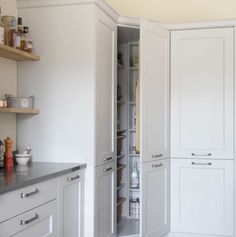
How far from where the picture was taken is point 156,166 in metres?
3.23

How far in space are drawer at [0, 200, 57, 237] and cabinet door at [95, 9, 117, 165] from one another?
0.63 metres

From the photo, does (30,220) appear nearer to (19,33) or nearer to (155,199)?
(19,33)

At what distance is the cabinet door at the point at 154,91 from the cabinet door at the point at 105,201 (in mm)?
317

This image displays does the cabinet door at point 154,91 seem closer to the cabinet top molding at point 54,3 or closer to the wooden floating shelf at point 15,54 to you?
the cabinet top molding at point 54,3

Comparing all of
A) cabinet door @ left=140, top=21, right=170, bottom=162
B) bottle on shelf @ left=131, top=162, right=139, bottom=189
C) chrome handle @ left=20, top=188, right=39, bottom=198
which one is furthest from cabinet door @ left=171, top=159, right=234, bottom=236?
chrome handle @ left=20, top=188, right=39, bottom=198

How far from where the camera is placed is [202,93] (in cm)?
338

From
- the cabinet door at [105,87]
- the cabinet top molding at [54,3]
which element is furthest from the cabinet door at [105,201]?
the cabinet top molding at [54,3]

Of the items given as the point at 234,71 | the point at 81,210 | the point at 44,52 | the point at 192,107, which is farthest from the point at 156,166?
the point at 44,52

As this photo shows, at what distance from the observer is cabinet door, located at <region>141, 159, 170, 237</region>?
308 cm

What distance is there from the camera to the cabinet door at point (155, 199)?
10.1ft

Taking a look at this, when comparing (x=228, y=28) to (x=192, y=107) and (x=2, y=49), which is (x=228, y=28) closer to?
(x=192, y=107)

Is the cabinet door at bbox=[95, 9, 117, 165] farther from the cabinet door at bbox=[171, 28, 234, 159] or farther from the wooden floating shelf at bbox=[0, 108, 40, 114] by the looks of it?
the cabinet door at bbox=[171, 28, 234, 159]

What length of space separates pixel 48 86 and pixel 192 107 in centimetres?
133

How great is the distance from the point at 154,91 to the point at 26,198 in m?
1.64
